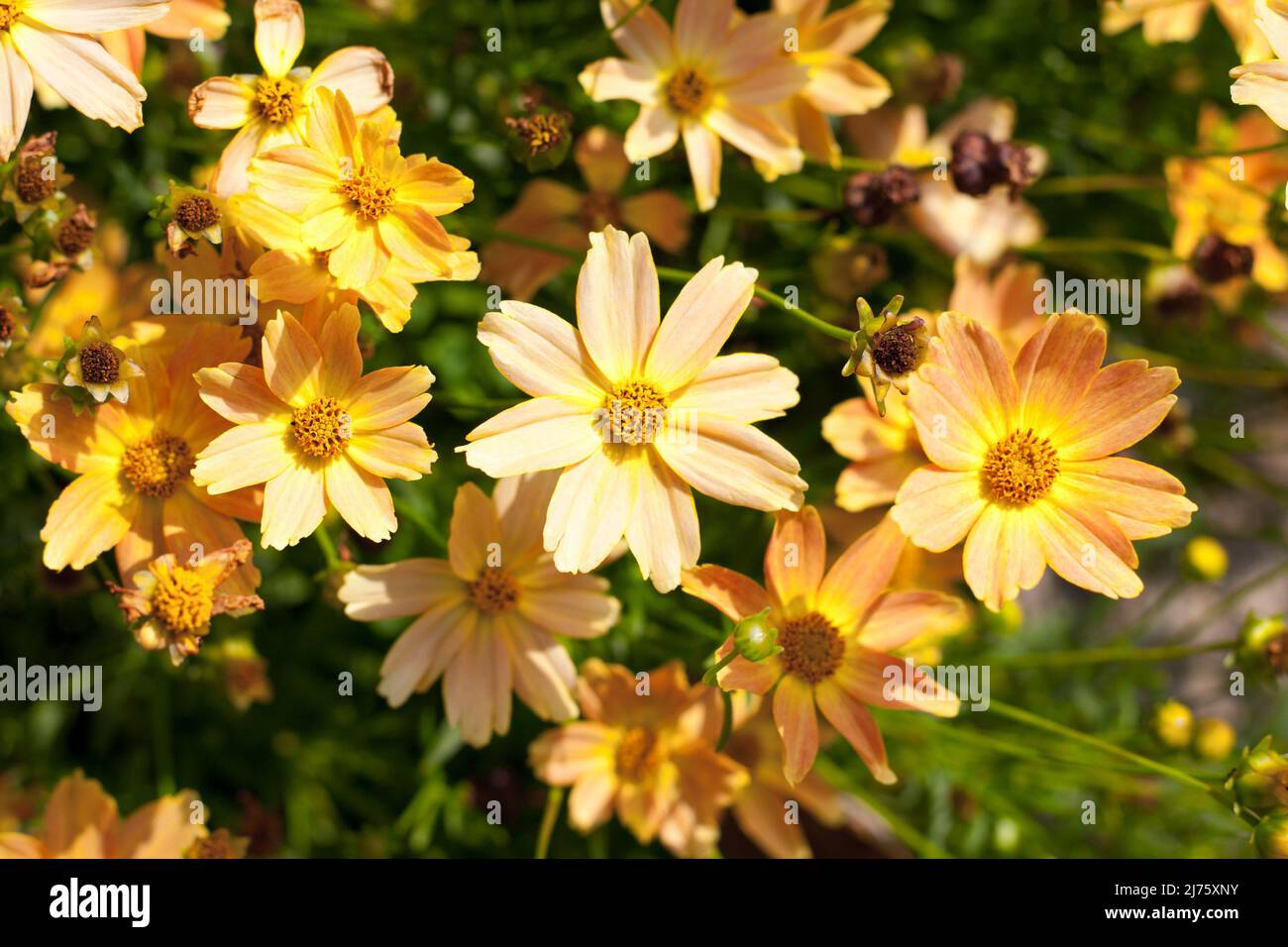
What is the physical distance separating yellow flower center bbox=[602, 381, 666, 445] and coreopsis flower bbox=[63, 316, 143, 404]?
2.60 feet

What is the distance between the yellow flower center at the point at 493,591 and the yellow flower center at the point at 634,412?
1.34 ft

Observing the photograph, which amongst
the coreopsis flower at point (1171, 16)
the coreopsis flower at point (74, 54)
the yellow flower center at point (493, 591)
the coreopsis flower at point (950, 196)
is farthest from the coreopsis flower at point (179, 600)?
the coreopsis flower at point (1171, 16)

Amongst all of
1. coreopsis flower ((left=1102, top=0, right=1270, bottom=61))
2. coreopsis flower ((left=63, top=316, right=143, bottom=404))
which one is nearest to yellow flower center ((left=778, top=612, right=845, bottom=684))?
coreopsis flower ((left=63, top=316, right=143, bottom=404))

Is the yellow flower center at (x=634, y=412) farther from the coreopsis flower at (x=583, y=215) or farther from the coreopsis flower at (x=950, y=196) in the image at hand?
the coreopsis flower at (x=950, y=196)

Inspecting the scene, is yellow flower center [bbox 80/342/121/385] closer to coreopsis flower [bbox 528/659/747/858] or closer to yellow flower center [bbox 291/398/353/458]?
yellow flower center [bbox 291/398/353/458]

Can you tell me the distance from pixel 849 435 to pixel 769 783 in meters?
0.97

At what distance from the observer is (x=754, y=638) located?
1.72 metres

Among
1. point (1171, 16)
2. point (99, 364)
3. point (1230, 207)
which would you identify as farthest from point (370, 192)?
point (1230, 207)

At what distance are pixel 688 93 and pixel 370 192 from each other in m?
0.71

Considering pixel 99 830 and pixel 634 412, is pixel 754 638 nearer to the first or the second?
pixel 634 412

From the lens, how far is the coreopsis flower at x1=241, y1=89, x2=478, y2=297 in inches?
67.9

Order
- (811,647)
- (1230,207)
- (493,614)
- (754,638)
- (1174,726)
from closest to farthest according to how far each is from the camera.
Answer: (754,638) < (811,647) < (493,614) < (1174,726) < (1230,207)

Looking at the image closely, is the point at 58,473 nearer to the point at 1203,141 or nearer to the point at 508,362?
the point at 508,362

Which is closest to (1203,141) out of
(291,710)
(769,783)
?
(769,783)
